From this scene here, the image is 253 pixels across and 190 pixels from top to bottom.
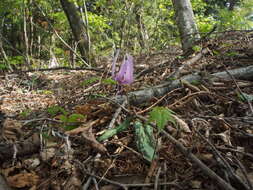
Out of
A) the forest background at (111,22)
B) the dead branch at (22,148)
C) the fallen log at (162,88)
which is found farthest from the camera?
the forest background at (111,22)

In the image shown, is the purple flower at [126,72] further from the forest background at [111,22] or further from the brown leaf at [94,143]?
the forest background at [111,22]

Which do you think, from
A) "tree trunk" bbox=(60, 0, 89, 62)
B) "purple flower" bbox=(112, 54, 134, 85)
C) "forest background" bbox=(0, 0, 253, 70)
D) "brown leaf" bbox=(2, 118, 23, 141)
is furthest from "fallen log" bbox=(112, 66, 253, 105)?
"tree trunk" bbox=(60, 0, 89, 62)

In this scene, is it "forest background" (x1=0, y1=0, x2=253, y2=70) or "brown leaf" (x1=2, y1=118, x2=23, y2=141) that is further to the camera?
"forest background" (x1=0, y1=0, x2=253, y2=70)

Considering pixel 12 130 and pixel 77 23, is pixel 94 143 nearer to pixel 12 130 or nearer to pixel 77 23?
pixel 12 130

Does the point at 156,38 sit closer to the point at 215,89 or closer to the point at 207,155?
the point at 215,89

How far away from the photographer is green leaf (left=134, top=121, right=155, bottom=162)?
947mm

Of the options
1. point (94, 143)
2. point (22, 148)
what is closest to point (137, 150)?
point (94, 143)

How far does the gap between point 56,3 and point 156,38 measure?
3659 mm

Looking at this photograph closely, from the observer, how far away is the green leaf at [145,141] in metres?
0.95

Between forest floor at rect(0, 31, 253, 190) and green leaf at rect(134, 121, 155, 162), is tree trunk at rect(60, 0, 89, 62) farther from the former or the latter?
green leaf at rect(134, 121, 155, 162)

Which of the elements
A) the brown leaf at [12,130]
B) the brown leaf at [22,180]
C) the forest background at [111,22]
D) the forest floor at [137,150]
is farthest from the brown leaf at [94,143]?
the forest background at [111,22]

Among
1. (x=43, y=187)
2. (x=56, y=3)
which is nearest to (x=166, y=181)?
(x=43, y=187)

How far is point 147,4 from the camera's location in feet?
18.5

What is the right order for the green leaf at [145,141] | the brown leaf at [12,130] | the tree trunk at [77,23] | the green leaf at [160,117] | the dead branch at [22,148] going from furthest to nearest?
the tree trunk at [77,23], the brown leaf at [12,130], the dead branch at [22,148], the green leaf at [145,141], the green leaf at [160,117]
